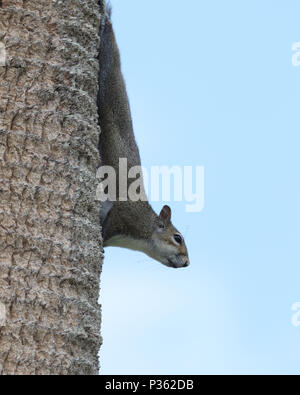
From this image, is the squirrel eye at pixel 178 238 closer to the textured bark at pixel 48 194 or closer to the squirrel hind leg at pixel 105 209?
the squirrel hind leg at pixel 105 209

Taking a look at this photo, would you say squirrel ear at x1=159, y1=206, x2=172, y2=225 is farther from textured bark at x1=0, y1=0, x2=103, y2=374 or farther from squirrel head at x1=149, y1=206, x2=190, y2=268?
textured bark at x1=0, y1=0, x2=103, y2=374

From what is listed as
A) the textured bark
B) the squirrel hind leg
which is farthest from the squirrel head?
the textured bark

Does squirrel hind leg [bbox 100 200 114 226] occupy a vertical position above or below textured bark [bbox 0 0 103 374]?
above

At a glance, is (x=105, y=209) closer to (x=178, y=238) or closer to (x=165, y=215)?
(x=165, y=215)

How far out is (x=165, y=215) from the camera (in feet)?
23.0

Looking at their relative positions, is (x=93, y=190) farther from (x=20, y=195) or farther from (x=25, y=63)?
(x=25, y=63)

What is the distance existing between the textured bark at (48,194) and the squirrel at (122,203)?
60.7 inches

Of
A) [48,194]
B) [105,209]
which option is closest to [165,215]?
[105,209]

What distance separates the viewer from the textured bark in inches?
114

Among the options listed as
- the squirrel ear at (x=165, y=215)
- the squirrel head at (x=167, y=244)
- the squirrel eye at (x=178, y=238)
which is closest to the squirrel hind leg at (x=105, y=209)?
the squirrel head at (x=167, y=244)

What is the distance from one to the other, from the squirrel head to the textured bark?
3525 millimetres

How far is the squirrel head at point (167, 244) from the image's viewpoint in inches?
268

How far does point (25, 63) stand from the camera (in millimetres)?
3148

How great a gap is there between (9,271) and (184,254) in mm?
4188
